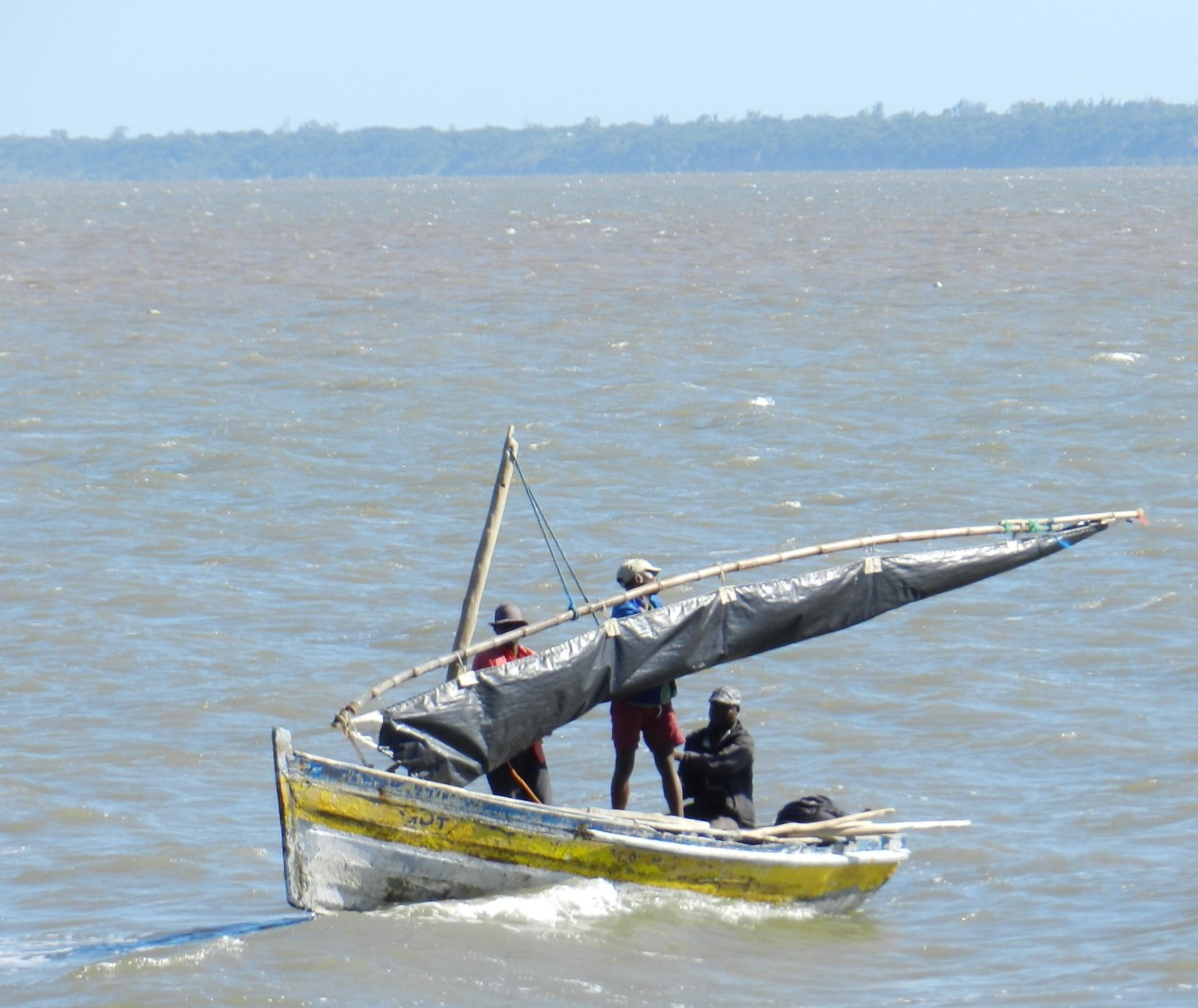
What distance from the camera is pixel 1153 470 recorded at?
23234 mm

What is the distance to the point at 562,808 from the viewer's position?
33.9 ft

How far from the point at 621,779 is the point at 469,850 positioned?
3.67ft

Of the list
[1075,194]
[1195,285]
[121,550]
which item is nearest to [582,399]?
[121,550]

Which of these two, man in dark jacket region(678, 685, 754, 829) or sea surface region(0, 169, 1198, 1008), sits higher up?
man in dark jacket region(678, 685, 754, 829)

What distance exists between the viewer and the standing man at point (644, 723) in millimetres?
10789

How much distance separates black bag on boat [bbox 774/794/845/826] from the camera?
437 inches

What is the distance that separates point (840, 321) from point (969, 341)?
375 centimetres

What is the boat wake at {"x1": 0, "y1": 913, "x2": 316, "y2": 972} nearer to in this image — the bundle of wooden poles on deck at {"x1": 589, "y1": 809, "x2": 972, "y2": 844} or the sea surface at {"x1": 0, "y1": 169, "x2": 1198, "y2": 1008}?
the sea surface at {"x1": 0, "y1": 169, "x2": 1198, "y2": 1008}

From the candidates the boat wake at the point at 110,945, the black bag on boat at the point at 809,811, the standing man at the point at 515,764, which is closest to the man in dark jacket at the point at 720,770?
the black bag on boat at the point at 809,811

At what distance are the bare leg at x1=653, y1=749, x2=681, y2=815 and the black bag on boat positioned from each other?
24.8 inches

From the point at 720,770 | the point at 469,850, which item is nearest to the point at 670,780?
the point at 720,770

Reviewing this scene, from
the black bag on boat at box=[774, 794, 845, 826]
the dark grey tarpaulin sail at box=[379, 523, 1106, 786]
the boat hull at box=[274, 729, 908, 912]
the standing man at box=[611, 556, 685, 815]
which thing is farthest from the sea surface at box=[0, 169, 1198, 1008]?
the dark grey tarpaulin sail at box=[379, 523, 1106, 786]

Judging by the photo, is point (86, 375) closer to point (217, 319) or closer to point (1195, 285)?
point (217, 319)

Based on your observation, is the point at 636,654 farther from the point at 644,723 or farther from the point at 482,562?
the point at 482,562
